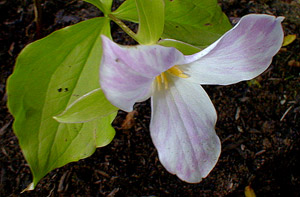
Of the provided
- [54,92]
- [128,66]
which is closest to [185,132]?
[128,66]

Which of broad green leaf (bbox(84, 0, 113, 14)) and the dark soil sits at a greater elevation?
broad green leaf (bbox(84, 0, 113, 14))

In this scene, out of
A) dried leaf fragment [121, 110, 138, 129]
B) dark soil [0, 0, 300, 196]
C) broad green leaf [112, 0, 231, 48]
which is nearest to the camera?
broad green leaf [112, 0, 231, 48]

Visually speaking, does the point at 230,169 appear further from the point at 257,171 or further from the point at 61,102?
the point at 61,102

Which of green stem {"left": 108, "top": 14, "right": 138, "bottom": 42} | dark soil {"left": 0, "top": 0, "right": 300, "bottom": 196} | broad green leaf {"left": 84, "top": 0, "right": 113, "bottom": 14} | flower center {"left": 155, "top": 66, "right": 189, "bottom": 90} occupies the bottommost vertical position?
dark soil {"left": 0, "top": 0, "right": 300, "bottom": 196}

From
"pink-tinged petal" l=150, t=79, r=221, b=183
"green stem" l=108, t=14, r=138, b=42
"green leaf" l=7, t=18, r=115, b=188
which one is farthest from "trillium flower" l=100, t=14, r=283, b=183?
"green leaf" l=7, t=18, r=115, b=188

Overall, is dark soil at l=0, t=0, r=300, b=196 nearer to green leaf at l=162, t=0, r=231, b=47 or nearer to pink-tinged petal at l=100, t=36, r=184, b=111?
green leaf at l=162, t=0, r=231, b=47

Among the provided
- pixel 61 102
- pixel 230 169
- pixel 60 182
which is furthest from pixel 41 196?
pixel 230 169

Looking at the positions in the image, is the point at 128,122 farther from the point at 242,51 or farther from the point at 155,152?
the point at 242,51
